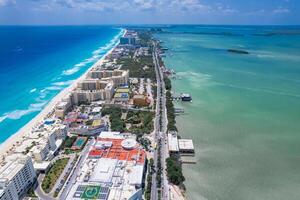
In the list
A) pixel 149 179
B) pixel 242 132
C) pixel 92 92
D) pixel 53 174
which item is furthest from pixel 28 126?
pixel 242 132

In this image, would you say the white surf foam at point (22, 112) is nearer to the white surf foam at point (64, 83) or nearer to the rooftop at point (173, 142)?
the white surf foam at point (64, 83)

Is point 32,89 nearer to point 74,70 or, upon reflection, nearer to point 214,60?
point 74,70

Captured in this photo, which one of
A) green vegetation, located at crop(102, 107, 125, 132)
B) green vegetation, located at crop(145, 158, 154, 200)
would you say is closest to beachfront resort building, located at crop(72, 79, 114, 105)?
green vegetation, located at crop(102, 107, 125, 132)

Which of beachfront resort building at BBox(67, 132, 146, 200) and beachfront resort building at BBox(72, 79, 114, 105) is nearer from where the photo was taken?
beachfront resort building at BBox(67, 132, 146, 200)

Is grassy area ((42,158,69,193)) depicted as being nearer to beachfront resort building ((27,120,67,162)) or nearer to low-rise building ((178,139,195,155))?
beachfront resort building ((27,120,67,162))

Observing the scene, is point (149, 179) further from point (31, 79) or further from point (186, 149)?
point (31, 79)

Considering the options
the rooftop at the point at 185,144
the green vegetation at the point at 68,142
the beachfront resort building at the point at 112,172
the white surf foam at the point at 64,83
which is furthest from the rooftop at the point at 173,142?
the white surf foam at the point at 64,83

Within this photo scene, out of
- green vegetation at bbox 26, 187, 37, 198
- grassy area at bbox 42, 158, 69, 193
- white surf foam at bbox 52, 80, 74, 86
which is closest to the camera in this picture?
green vegetation at bbox 26, 187, 37, 198
